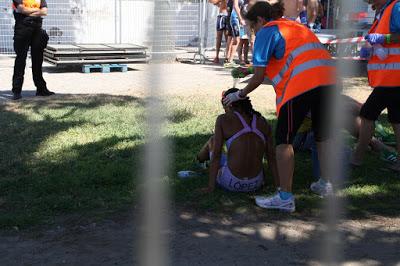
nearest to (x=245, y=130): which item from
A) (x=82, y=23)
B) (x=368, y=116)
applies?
(x=368, y=116)

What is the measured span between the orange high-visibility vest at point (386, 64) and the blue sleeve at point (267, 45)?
3.41ft

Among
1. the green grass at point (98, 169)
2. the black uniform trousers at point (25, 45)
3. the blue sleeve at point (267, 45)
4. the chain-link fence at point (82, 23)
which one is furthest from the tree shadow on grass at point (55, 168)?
the chain-link fence at point (82, 23)

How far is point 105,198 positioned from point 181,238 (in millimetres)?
920

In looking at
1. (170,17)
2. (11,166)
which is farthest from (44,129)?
(170,17)

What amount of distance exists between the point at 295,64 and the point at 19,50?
17.1 ft

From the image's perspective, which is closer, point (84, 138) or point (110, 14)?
point (84, 138)

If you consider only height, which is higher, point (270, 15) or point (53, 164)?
point (270, 15)

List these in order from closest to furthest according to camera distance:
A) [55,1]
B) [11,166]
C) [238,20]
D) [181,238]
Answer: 1. [181,238]
2. [11,166]
3. [238,20]
4. [55,1]

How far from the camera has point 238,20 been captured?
11844 mm

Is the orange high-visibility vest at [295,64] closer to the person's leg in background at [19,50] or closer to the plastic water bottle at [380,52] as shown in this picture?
the plastic water bottle at [380,52]

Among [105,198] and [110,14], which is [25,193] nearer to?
[105,198]

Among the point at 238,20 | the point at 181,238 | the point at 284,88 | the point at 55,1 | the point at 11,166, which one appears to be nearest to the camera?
the point at 181,238

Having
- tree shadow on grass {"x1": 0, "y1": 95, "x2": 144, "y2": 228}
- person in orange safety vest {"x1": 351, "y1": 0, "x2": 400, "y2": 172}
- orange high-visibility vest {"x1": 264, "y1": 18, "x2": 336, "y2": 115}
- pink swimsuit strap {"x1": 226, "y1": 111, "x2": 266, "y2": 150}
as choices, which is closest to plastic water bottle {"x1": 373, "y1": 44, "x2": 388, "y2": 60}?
person in orange safety vest {"x1": 351, "y1": 0, "x2": 400, "y2": 172}

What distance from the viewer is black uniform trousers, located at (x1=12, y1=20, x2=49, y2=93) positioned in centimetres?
789
